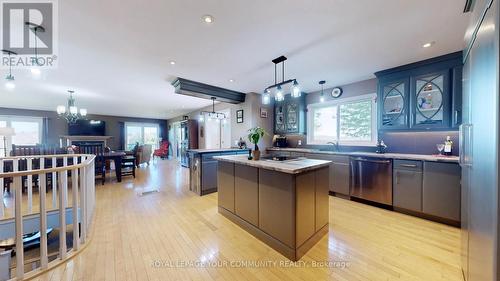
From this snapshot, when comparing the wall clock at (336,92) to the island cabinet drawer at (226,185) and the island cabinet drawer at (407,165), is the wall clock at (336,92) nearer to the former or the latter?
the island cabinet drawer at (407,165)

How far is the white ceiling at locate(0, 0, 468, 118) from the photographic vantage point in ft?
5.82

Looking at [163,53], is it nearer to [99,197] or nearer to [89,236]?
[89,236]

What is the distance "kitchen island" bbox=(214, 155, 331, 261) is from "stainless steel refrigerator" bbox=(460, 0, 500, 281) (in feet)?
3.77

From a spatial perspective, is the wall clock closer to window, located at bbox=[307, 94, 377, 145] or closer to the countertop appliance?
window, located at bbox=[307, 94, 377, 145]

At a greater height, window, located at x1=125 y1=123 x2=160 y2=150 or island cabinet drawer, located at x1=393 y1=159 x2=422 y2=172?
window, located at x1=125 y1=123 x2=160 y2=150

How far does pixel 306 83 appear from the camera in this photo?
4.18 metres

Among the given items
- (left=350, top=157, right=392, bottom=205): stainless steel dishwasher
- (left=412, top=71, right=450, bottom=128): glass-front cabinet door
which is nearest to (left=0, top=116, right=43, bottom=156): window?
(left=350, top=157, right=392, bottom=205): stainless steel dishwasher

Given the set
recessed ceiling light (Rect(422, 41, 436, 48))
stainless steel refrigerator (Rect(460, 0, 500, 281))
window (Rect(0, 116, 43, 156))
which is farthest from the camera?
window (Rect(0, 116, 43, 156))

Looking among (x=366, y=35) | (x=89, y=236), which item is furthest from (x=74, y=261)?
(x=366, y=35)

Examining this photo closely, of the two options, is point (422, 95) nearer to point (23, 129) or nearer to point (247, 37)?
point (247, 37)

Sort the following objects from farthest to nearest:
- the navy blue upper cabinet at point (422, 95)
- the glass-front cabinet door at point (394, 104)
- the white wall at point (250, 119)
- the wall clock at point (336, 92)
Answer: the white wall at point (250, 119) < the wall clock at point (336, 92) < the glass-front cabinet door at point (394, 104) < the navy blue upper cabinet at point (422, 95)

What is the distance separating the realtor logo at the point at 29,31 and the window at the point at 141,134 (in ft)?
24.3

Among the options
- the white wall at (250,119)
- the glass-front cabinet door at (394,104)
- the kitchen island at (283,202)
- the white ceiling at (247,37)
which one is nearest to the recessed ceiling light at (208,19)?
the white ceiling at (247,37)

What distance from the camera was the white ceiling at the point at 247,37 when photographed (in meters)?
1.77
